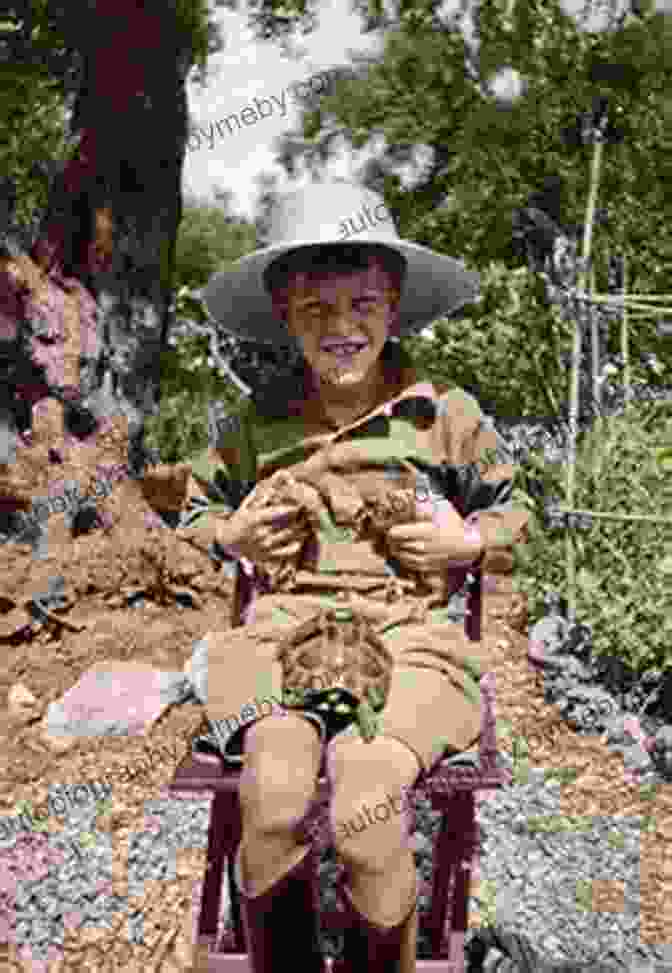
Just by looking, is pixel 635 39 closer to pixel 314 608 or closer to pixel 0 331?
pixel 0 331

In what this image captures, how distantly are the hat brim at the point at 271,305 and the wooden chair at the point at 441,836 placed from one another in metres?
0.70

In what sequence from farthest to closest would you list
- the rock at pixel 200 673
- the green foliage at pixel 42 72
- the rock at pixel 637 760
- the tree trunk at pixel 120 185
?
the green foliage at pixel 42 72 → the tree trunk at pixel 120 185 → the rock at pixel 637 760 → the rock at pixel 200 673

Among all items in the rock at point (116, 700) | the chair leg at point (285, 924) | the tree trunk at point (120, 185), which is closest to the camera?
the chair leg at point (285, 924)

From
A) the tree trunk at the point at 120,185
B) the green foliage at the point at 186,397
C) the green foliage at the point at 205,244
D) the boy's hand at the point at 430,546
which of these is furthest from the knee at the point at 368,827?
the green foliage at the point at 205,244

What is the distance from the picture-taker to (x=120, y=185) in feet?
20.7

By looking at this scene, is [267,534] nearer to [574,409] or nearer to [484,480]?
[484,480]

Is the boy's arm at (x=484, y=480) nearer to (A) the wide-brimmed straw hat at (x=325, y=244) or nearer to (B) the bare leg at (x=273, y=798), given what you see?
(A) the wide-brimmed straw hat at (x=325, y=244)

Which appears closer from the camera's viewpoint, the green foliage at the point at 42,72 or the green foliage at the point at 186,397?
the green foliage at the point at 42,72

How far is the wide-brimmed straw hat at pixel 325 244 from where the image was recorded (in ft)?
8.38

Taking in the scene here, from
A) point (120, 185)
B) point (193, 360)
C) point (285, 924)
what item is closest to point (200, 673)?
point (285, 924)

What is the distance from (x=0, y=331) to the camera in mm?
5789

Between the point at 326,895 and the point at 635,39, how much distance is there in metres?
7.38

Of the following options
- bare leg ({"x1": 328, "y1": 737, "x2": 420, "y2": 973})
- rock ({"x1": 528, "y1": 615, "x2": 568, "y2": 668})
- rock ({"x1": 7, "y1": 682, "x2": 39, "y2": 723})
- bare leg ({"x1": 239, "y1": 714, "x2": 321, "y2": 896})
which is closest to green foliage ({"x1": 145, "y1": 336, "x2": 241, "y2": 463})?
rock ({"x1": 7, "y1": 682, "x2": 39, "y2": 723})

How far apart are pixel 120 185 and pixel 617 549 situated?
3366 millimetres
